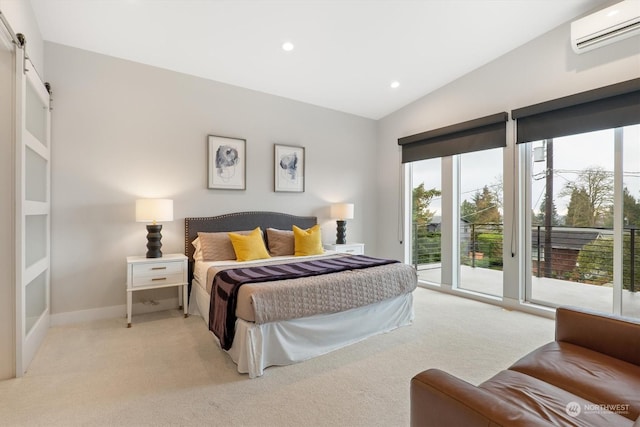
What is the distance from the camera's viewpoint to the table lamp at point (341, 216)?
4.95 metres

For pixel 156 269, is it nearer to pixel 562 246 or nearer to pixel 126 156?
pixel 126 156

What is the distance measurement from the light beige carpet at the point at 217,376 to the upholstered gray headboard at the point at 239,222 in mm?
1040

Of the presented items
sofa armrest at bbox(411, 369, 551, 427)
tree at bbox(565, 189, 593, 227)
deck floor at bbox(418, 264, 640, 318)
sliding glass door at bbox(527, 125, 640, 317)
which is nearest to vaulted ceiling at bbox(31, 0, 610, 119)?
sliding glass door at bbox(527, 125, 640, 317)

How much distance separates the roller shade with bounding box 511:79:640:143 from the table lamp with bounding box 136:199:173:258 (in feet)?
13.7

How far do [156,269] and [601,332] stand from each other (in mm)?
3662

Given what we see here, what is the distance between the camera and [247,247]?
372 centimetres

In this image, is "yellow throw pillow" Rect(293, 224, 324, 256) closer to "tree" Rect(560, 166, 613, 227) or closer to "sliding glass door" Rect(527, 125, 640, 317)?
"sliding glass door" Rect(527, 125, 640, 317)

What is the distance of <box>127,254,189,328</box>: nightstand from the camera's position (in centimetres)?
329

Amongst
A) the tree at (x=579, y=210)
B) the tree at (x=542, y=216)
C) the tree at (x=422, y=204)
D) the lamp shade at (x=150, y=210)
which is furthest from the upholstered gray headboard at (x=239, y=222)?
the tree at (x=579, y=210)

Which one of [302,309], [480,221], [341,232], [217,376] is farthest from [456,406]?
[341,232]

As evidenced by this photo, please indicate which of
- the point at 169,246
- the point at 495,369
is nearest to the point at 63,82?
the point at 169,246

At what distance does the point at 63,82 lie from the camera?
3.37 m

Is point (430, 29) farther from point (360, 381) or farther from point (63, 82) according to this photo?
point (63, 82)

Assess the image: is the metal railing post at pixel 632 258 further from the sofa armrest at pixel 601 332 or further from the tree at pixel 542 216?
the sofa armrest at pixel 601 332
